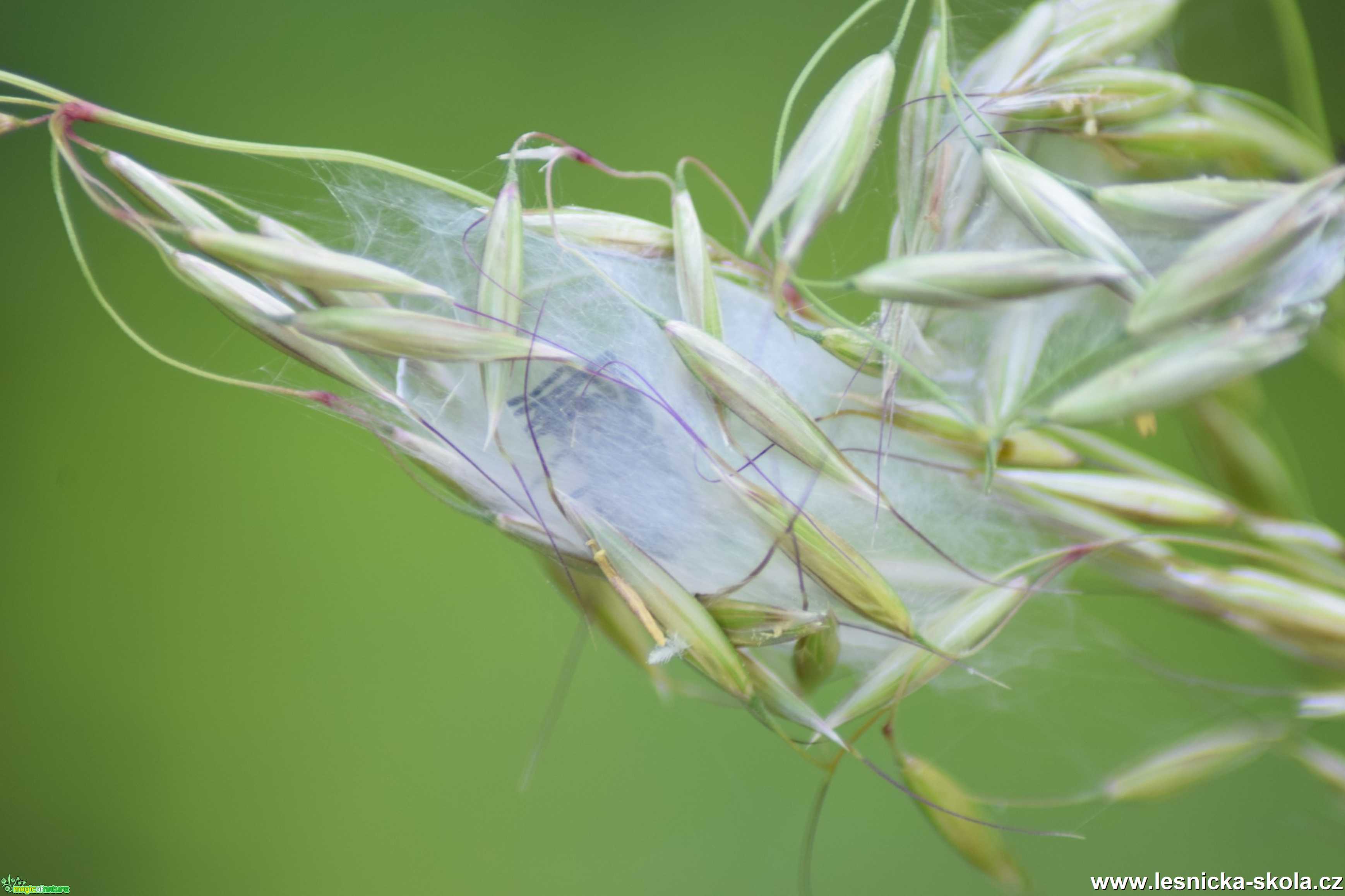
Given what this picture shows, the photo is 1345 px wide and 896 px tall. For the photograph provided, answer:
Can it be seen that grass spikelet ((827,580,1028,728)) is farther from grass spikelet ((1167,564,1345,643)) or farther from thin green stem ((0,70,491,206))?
thin green stem ((0,70,491,206))

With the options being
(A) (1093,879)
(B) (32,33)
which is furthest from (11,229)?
(A) (1093,879)

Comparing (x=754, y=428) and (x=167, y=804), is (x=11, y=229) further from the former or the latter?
(x=754, y=428)

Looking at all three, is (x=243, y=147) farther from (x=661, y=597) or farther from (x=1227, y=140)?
(x=1227, y=140)

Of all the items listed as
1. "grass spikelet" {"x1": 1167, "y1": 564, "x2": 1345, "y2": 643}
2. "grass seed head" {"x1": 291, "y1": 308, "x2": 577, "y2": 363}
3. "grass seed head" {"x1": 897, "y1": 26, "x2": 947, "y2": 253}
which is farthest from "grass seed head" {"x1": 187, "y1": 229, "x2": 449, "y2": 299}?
"grass spikelet" {"x1": 1167, "y1": 564, "x2": 1345, "y2": 643}

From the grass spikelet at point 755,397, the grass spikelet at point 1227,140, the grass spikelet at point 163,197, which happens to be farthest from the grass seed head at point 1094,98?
the grass spikelet at point 163,197

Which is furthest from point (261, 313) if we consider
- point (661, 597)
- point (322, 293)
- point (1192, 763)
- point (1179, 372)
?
point (1192, 763)

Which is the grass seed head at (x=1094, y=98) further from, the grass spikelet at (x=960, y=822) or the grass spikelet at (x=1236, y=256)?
the grass spikelet at (x=960, y=822)
